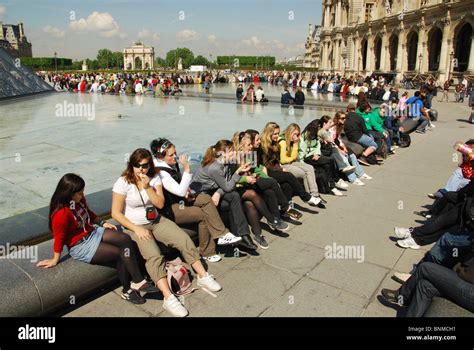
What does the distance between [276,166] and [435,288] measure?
10.2 ft

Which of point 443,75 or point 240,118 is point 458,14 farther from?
point 240,118

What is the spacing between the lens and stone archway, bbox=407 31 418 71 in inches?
1854

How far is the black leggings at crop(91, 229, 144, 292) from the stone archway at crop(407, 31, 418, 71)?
5157 centimetres

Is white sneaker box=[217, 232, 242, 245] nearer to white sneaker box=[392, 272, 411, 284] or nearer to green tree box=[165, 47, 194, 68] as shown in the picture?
white sneaker box=[392, 272, 411, 284]

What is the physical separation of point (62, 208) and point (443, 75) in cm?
4239

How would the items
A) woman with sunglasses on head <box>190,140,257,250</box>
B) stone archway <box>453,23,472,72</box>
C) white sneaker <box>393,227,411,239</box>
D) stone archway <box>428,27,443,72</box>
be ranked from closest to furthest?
woman with sunglasses on head <box>190,140,257,250</box> → white sneaker <box>393,227,411,239</box> → stone archway <box>453,23,472,72</box> → stone archway <box>428,27,443,72</box>

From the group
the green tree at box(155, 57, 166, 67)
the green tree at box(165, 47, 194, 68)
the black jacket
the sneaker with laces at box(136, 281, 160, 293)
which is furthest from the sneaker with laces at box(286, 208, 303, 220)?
the green tree at box(155, 57, 166, 67)

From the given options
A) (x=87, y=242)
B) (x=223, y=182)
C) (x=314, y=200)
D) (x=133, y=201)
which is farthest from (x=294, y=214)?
(x=87, y=242)

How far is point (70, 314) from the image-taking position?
11.0 feet

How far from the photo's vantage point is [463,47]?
4044cm

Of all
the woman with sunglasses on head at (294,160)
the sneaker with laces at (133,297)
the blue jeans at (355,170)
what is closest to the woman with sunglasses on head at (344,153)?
the blue jeans at (355,170)

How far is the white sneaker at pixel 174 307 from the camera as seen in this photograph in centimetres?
329

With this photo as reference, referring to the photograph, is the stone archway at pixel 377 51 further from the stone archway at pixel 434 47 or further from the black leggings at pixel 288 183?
the black leggings at pixel 288 183

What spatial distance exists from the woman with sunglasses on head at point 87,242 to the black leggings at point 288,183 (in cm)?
269
